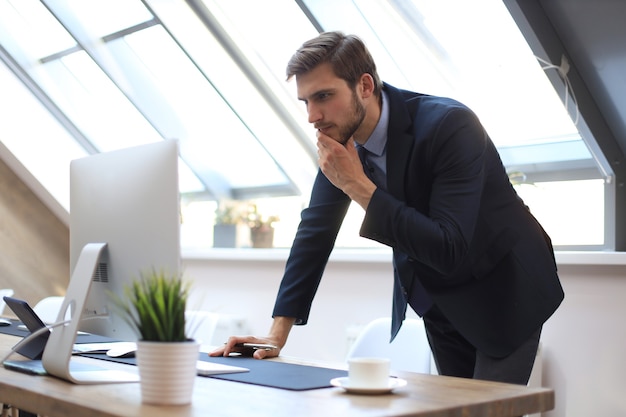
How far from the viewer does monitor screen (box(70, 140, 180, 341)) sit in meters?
1.56

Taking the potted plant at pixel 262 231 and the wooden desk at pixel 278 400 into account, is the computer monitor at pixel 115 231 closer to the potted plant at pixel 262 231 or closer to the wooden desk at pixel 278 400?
the wooden desk at pixel 278 400

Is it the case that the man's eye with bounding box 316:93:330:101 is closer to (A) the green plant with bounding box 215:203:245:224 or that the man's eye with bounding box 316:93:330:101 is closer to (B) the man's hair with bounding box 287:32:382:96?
(B) the man's hair with bounding box 287:32:382:96

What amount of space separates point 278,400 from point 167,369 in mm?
197

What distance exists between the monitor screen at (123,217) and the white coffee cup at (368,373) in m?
0.38

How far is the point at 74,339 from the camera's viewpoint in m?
1.52

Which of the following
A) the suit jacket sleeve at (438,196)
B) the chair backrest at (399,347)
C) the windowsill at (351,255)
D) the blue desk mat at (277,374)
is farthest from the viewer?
the windowsill at (351,255)

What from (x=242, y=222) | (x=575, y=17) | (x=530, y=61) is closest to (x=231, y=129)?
(x=242, y=222)

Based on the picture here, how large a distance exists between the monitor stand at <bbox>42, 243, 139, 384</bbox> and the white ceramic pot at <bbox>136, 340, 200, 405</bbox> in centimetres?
29

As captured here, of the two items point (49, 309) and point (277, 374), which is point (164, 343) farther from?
point (49, 309)

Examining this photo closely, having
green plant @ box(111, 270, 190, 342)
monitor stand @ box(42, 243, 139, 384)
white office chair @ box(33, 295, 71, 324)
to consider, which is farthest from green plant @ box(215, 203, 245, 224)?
green plant @ box(111, 270, 190, 342)

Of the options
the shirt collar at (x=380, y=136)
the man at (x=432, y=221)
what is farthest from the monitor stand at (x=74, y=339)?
the shirt collar at (x=380, y=136)

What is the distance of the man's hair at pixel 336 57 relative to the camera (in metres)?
1.95

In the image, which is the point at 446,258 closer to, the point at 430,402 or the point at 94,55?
the point at 430,402

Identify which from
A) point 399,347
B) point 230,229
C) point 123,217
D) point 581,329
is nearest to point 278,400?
point 123,217
